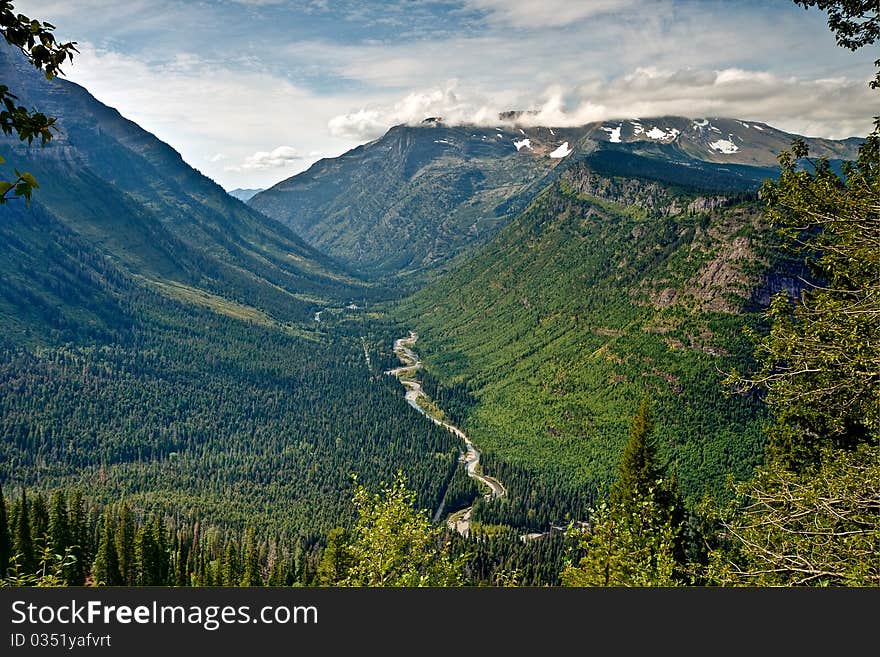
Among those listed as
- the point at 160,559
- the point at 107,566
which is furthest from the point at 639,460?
the point at 160,559

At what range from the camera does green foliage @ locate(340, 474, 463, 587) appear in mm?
21016

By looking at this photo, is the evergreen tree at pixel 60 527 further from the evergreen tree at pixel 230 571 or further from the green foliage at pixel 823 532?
the green foliage at pixel 823 532

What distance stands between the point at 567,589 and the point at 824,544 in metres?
7.98

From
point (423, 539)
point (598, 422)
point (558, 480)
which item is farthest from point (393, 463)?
point (423, 539)

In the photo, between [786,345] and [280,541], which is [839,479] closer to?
[786,345]

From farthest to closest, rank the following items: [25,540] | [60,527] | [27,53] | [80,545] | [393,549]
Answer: [80,545] → [60,527] → [25,540] → [393,549] → [27,53]

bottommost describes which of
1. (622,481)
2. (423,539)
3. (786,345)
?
(622,481)

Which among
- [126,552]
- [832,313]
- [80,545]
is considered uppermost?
[832,313]

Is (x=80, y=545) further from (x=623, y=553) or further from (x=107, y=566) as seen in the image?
(x=623, y=553)

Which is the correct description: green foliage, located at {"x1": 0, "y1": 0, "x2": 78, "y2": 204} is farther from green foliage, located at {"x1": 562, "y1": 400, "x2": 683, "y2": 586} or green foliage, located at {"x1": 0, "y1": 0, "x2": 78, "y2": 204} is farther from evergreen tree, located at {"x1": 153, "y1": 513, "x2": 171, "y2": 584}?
evergreen tree, located at {"x1": 153, "y1": 513, "x2": 171, "y2": 584}

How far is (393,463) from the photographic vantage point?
609ft

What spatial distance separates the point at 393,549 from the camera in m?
21.3

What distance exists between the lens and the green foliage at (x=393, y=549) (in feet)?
68.9

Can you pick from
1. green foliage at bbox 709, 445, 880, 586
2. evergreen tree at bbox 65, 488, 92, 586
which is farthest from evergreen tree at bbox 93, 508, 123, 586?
green foliage at bbox 709, 445, 880, 586
